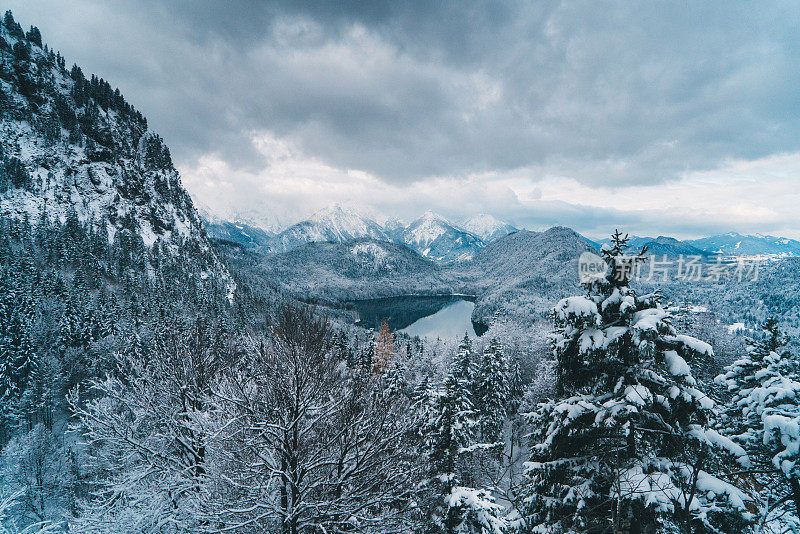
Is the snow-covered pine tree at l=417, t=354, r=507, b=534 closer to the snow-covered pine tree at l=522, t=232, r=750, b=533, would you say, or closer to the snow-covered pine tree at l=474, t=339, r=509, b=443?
the snow-covered pine tree at l=522, t=232, r=750, b=533

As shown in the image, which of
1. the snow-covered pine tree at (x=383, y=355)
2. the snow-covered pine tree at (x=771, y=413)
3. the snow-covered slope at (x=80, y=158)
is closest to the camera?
the snow-covered pine tree at (x=771, y=413)

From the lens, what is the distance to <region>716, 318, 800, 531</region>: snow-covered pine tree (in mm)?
7160

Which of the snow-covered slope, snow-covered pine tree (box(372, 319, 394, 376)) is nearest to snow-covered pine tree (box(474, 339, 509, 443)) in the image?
snow-covered pine tree (box(372, 319, 394, 376))

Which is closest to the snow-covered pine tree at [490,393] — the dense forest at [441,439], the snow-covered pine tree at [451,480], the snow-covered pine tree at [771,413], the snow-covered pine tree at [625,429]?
the dense forest at [441,439]

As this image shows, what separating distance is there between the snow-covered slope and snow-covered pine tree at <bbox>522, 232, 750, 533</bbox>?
152m

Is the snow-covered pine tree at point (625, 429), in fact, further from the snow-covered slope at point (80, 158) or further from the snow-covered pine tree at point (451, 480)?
the snow-covered slope at point (80, 158)

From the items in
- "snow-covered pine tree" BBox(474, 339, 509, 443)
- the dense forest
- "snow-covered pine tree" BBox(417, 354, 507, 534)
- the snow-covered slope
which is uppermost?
the snow-covered slope

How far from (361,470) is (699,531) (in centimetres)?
746

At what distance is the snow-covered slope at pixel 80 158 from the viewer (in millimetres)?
110475

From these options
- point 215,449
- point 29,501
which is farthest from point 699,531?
point 29,501

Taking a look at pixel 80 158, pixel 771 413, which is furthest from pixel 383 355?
pixel 80 158

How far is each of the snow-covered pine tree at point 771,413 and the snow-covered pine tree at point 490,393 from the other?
79.0 ft

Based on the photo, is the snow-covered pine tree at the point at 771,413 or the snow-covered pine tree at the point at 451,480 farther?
the snow-covered pine tree at the point at 451,480

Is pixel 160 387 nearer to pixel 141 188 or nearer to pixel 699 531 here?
pixel 699 531
